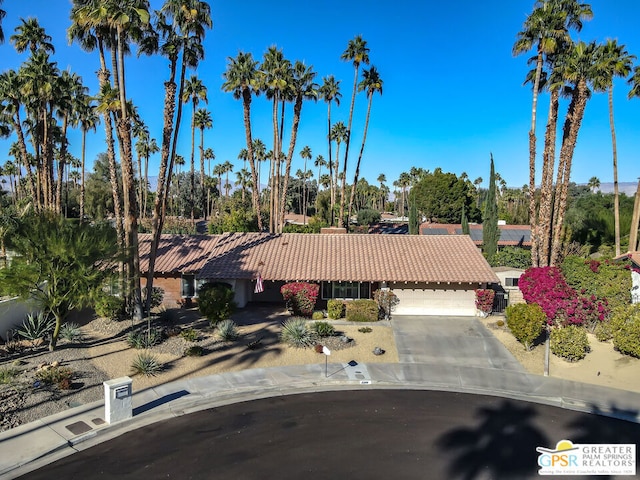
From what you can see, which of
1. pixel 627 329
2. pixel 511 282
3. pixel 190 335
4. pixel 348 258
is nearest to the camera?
pixel 627 329

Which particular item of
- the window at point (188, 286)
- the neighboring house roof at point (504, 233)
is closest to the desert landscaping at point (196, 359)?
the window at point (188, 286)

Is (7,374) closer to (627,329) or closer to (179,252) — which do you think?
(179,252)

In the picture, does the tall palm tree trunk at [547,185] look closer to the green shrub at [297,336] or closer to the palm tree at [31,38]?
the green shrub at [297,336]

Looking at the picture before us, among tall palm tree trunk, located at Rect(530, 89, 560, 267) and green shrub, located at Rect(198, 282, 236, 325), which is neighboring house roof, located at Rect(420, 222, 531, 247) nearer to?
tall palm tree trunk, located at Rect(530, 89, 560, 267)

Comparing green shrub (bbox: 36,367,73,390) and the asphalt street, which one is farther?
green shrub (bbox: 36,367,73,390)

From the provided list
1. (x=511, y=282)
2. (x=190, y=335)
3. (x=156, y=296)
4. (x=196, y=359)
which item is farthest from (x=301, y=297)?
(x=511, y=282)

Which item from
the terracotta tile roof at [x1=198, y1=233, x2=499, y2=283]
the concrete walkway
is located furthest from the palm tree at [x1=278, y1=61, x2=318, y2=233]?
the concrete walkway

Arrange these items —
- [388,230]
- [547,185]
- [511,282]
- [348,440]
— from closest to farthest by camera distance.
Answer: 1. [348,440]
2. [547,185]
3. [511,282]
4. [388,230]
